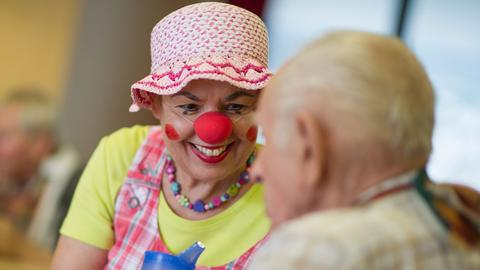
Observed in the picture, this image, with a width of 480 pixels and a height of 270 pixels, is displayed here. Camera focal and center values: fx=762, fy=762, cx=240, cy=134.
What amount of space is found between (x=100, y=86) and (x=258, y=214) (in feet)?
11.7

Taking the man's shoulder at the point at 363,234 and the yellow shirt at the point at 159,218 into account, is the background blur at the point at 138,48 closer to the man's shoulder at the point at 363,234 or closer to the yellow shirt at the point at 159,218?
the yellow shirt at the point at 159,218

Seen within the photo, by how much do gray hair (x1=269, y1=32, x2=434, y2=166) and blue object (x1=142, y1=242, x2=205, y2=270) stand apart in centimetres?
49

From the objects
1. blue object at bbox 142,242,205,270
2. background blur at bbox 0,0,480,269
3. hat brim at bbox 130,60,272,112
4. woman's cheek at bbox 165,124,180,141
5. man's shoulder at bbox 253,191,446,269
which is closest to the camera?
man's shoulder at bbox 253,191,446,269

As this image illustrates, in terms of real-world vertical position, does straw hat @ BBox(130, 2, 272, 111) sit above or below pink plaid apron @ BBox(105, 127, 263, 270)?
above

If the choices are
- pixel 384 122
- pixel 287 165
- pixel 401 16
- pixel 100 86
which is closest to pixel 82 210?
pixel 287 165

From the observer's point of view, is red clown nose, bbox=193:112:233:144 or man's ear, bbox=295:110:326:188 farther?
red clown nose, bbox=193:112:233:144

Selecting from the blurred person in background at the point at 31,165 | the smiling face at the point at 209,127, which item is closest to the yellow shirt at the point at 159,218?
the smiling face at the point at 209,127

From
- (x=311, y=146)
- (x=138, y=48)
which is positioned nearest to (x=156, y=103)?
(x=311, y=146)

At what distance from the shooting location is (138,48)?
16.5 feet

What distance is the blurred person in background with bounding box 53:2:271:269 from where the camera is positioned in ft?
5.51

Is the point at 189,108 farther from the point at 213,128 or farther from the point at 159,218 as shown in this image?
the point at 159,218

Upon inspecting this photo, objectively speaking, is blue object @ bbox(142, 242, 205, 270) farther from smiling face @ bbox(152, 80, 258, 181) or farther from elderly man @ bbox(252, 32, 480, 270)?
elderly man @ bbox(252, 32, 480, 270)

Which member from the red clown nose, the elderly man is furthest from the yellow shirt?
the elderly man

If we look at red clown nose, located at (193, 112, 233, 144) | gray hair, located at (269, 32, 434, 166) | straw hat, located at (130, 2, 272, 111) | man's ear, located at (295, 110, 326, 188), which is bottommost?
red clown nose, located at (193, 112, 233, 144)
